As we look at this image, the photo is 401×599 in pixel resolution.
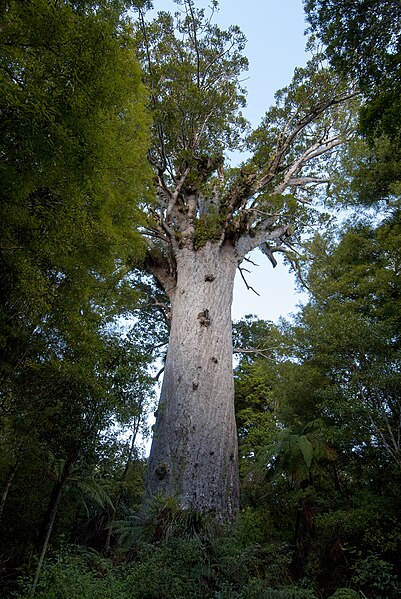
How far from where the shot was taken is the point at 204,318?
6.55m

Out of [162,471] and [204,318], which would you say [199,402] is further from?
[204,318]

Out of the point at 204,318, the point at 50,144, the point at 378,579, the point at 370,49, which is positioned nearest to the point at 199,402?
the point at 204,318

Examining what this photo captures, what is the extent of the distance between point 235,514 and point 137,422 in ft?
5.82

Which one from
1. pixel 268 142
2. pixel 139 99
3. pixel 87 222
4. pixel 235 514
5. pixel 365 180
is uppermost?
pixel 268 142

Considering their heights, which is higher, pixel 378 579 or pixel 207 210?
pixel 207 210

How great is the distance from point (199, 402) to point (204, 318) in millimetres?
1497

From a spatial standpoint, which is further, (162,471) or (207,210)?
(207,210)

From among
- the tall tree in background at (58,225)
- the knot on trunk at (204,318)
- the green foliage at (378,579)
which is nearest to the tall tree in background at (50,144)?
the tall tree in background at (58,225)

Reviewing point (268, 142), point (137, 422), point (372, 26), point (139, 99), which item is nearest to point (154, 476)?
point (137, 422)

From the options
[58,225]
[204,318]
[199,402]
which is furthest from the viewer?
[204,318]

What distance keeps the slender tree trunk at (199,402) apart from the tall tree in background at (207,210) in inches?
0.6

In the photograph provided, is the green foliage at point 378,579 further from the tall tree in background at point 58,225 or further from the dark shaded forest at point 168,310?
the tall tree in background at point 58,225

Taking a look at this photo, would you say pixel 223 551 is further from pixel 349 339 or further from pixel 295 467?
pixel 349 339

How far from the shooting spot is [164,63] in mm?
8734
